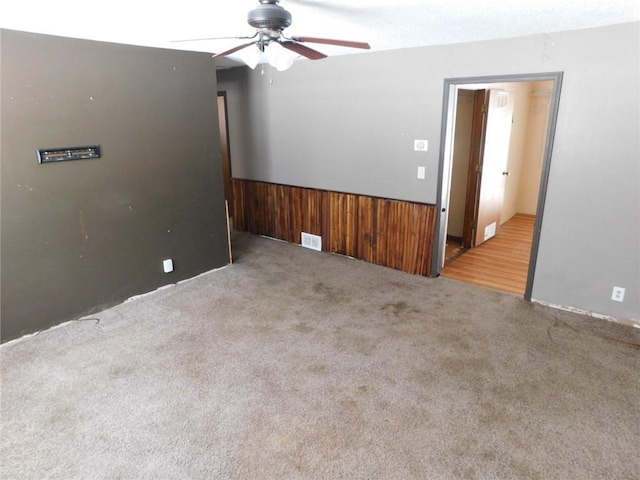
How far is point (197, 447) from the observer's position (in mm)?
2086

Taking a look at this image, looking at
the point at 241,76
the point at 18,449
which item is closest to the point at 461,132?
the point at 241,76

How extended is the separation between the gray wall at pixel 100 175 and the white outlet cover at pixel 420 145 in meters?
2.01

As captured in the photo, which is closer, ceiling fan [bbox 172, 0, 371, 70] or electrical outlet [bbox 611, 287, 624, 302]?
ceiling fan [bbox 172, 0, 371, 70]

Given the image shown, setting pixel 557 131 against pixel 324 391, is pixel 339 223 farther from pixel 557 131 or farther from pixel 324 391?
pixel 324 391

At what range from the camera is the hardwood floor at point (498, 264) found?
4113 mm

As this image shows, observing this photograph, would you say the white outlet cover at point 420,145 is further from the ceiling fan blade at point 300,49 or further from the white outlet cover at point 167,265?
the white outlet cover at point 167,265

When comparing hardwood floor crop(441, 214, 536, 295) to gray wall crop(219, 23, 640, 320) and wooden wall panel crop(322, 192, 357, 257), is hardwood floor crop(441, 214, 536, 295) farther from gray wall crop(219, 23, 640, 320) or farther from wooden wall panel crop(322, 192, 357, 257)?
wooden wall panel crop(322, 192, 357, 257)

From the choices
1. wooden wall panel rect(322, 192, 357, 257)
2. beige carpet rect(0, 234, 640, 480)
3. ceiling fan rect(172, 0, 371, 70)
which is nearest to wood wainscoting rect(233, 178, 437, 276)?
wooden wall panel rect(322, 192, 357, 257)

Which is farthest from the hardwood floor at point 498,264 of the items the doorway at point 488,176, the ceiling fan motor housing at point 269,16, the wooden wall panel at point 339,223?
the ceiling fan motor housing at point 269,16

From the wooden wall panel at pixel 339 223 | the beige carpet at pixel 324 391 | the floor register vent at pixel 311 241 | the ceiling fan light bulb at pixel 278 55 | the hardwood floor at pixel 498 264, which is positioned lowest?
the beige carpet at pixel 324 391

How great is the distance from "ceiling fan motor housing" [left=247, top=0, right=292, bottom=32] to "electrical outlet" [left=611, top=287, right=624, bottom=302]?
3.10 metres

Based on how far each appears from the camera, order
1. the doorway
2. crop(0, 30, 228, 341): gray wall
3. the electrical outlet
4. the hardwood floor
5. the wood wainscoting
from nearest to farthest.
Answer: crop(0, 30, 228, 341): gray wall → the electrical outlet → the doorway → the hardwood floor → the wood wainscoting

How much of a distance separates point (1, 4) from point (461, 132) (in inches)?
178

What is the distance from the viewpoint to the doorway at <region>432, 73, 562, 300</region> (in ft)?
13.0
